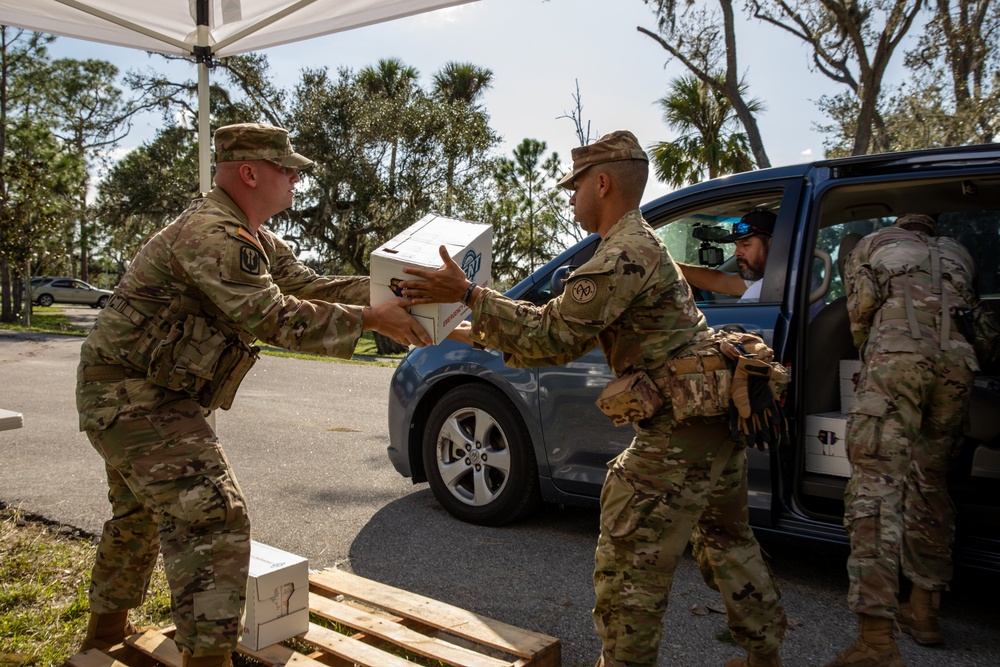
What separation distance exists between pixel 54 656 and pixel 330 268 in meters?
24.0

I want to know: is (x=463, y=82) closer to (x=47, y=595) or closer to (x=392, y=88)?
(x=392, y=88)

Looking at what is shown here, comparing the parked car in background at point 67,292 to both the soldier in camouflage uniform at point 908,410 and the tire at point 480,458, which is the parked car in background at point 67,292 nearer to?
the tire at point 480,458

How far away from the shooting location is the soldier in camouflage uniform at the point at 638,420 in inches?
93.5

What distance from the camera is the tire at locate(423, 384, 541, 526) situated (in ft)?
14.2

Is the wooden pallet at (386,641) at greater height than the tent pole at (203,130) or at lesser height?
lesser

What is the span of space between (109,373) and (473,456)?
7.44ft

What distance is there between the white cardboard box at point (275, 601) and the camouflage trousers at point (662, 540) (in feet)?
3.97

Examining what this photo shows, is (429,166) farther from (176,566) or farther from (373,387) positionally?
(176,566)

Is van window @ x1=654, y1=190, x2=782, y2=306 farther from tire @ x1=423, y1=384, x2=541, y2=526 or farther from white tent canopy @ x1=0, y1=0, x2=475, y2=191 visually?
white tent canopy @ x1=0, y1=0, x2=475, y2=191

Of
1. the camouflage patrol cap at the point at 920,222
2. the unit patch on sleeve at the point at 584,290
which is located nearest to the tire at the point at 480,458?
the unit patch on sleeve at the point at 584,290

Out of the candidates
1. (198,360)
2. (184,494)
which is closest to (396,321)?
(198,360)

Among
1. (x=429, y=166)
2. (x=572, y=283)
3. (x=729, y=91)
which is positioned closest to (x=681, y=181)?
(x=729, y=91)

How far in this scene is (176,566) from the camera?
2.42m

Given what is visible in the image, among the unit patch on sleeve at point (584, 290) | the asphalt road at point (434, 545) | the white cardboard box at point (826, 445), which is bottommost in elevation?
the asphalt road at point (434, 545)
